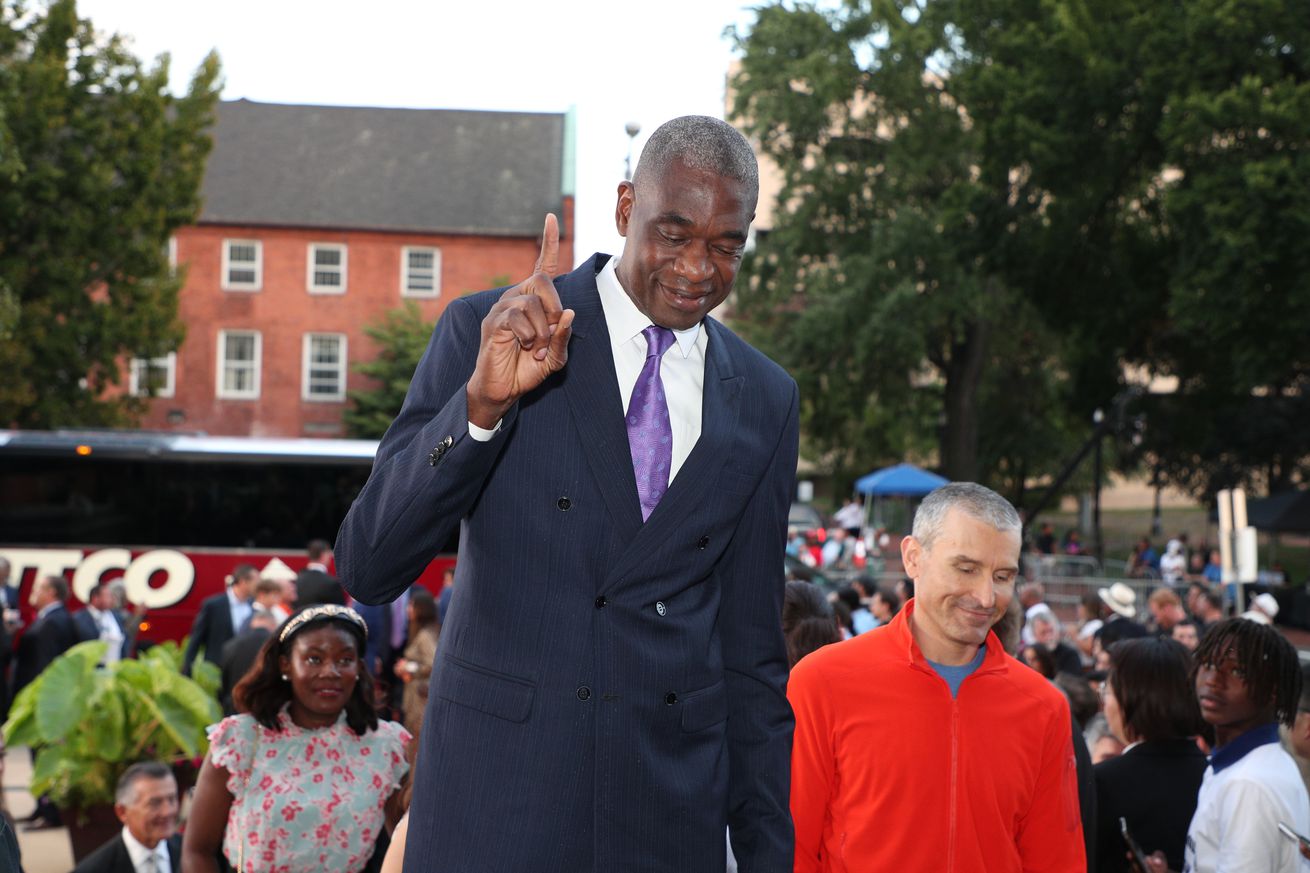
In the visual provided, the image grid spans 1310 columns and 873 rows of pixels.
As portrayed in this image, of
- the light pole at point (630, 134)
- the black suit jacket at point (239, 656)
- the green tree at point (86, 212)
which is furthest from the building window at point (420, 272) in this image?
the black suit jacket at point (239, 656)

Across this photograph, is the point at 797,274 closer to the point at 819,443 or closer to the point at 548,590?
the point at 819,443

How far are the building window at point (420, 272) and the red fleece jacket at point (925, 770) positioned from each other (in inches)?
1771

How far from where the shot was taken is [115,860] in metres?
6.95

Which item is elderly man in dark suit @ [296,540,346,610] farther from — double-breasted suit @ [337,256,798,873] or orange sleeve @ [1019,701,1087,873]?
double-breasted suit @ [337,256,798,873]

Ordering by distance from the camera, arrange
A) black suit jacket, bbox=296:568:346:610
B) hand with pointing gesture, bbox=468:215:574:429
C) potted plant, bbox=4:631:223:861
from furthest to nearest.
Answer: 1. black suit jacket, bbox=296:568:346:610
2. potted plant, bbox=4:631:223:861
3. hand with pointing gesture, bbox=468:215:574:429

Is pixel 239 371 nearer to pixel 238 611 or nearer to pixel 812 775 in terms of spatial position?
pixel 238 611

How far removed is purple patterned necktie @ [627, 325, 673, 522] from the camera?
2580 mm

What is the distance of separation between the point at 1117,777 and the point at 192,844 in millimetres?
3290

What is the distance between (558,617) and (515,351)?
464mm

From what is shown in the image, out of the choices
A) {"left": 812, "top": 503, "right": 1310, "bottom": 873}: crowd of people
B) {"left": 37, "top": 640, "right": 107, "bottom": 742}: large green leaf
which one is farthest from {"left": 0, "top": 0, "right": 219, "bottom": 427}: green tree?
{"left": 812, "top": 503, "right": 1310, "bottom": 873}: crowd of people

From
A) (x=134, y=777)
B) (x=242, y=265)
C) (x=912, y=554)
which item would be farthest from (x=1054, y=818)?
(x=242, y=265)

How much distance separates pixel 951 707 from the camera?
4000 millimetres

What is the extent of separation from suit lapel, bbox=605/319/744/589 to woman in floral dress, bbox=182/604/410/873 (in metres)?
2.90

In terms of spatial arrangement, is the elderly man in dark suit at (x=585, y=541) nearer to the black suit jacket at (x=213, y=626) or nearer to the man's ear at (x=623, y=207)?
the man's ear at (x=623, y=207)
